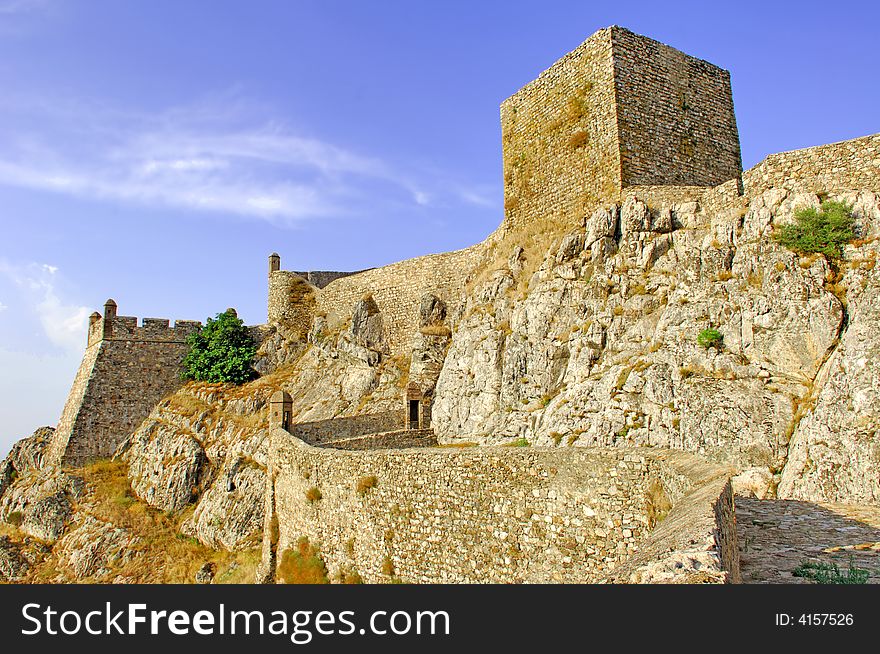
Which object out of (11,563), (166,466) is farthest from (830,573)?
(11,563)

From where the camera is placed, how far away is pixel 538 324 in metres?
19.6

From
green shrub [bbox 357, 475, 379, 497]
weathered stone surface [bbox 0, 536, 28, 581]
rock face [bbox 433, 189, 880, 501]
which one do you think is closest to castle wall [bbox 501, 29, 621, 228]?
rock face [bbox 433, 189, 880, 501]

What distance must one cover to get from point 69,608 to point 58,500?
25514 millimetres

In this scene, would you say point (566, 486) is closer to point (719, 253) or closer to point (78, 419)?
point (719, 253)

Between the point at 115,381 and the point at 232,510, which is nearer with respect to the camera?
the point at 232,510

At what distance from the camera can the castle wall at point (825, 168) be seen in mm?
15586

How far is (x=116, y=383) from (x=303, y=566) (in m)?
22.0

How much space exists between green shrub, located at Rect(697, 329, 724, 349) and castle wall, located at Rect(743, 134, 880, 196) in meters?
4.99

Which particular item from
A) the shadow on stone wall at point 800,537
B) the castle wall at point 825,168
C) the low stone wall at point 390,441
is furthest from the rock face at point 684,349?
the shadow on stone wall at point 800,537

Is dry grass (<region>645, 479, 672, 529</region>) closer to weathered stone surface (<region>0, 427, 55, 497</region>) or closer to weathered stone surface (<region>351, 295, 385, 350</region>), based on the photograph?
weathered stone surface (<region>351, 295, 385, 350</region>)

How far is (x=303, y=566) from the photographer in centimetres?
1416

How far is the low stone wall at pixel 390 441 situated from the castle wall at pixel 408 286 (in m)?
6.98

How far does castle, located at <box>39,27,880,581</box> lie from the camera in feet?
28.5

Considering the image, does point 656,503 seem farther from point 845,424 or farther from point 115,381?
point 115,381
